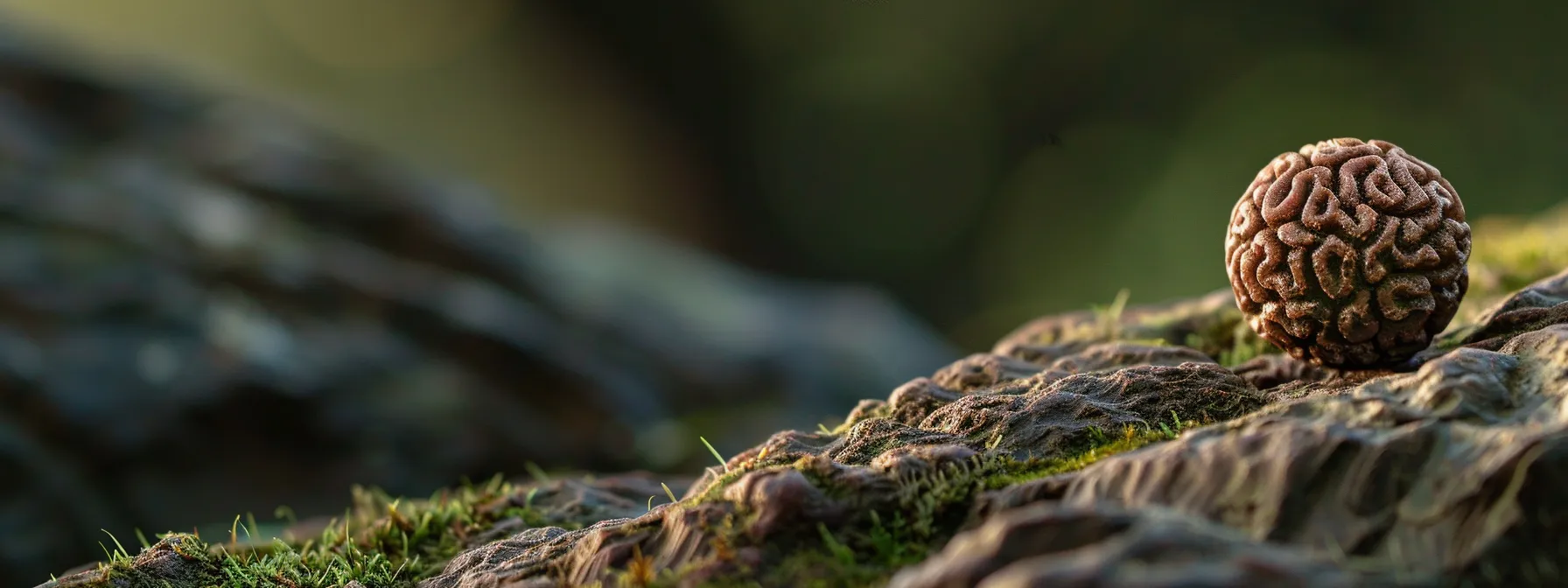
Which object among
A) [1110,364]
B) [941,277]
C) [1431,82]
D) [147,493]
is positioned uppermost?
[1431,82]

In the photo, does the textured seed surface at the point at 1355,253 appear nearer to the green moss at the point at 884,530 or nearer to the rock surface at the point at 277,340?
the green moss at the point at 884,530

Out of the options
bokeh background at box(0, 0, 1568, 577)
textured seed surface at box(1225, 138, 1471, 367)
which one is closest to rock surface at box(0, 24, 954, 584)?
bokeh background at box(0, 0, 1568, 577)

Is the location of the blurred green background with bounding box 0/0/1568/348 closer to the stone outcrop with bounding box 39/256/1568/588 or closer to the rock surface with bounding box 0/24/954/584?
the rock surface with bounding box 0/24/954/584

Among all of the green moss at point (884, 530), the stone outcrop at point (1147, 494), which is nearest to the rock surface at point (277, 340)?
the stone outcrop at point (1147, 494)

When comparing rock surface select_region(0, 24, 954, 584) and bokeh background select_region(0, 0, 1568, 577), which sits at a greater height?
bokeh background select_region(0, 0, 1568, 577)

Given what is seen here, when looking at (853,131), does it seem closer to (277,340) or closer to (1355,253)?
(277,340)

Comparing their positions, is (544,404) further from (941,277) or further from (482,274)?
(941,277)

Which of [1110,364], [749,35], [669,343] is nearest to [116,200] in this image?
Answer: [669,343]
